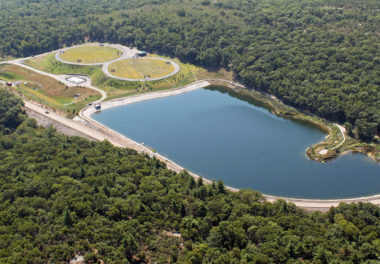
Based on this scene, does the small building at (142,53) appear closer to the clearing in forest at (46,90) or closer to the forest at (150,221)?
the clearing in forest at (46,90)

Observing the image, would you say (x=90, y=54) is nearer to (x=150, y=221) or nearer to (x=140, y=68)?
(x=140, y=68)

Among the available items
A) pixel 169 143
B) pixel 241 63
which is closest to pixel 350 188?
pixel 169 143

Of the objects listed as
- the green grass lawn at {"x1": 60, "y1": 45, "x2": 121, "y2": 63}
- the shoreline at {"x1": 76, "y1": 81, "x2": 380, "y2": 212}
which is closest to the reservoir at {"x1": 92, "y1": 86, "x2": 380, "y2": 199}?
the shoreline at {"x1": 76, "y1": 81, "x2": 380, "y2": 212}

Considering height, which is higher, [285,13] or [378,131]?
[285,13]

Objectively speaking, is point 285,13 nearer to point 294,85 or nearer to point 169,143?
point 294,85

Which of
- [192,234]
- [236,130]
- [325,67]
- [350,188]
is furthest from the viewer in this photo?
[325,67]

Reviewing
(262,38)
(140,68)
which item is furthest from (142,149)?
(262,38)
